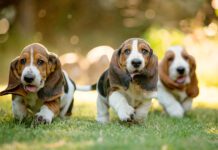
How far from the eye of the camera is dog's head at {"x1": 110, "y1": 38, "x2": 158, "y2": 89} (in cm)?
670

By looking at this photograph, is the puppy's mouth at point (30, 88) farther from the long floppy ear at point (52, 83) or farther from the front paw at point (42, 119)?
the front paw at point (42, 119)

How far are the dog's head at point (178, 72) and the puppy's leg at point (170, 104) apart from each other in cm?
16

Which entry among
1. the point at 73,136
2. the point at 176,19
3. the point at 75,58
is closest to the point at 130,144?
the point at 73,136

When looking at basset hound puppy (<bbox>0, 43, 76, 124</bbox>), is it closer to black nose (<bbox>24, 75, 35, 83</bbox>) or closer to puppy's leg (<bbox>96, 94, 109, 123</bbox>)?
black nose (<bbox>24, 75, 35, 83</bbox>)

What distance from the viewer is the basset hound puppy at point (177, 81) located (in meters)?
8.88

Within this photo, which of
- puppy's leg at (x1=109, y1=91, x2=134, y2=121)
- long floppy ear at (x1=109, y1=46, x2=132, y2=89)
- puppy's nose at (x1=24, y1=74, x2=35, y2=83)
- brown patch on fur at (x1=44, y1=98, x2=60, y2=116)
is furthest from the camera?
brown patch on fur at (x1=44, y1=98, x2=60, y2=116)

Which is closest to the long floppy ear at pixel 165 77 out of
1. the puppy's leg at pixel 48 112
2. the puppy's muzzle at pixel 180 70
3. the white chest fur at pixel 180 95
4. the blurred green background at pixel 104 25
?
the white chest fur at pixel 180 95

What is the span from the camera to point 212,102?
10992mm

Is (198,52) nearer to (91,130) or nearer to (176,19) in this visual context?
(176,19)

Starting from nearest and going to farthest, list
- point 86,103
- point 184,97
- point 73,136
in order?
point 73,136 → point 184,97 → point 86,103

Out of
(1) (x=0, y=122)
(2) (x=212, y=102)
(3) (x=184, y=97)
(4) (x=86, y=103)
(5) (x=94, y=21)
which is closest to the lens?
(1) (x=0, y=122)

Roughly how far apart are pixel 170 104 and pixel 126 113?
2433mm

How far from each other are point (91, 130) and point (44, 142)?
108cm

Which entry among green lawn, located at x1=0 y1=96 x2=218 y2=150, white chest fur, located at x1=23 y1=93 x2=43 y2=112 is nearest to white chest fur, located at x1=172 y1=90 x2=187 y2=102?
green lawn, located at x1=0 y1=96 x2=218 y2=150
